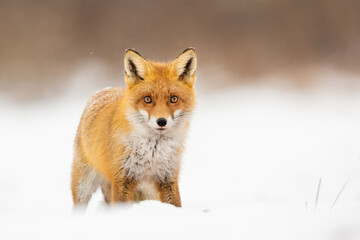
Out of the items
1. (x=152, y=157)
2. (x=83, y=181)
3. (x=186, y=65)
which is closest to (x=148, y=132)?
(x=152, y=157)

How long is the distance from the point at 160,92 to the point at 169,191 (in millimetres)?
770

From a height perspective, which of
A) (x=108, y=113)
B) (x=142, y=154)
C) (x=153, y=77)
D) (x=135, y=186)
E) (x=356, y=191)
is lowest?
(x=356, y=191)

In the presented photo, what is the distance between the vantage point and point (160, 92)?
2.96 meters

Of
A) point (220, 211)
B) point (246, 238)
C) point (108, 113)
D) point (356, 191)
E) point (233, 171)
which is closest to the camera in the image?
point (246, 238)

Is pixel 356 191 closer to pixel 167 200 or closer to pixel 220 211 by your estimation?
pixel 167 200

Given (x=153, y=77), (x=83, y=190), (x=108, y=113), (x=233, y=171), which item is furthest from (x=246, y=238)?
(x=233, y=171)

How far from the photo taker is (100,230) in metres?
1.79

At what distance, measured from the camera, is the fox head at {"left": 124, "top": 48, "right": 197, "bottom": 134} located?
2895mm

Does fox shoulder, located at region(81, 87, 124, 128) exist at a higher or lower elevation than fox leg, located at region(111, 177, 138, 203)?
higher

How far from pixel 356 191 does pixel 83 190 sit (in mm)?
3132

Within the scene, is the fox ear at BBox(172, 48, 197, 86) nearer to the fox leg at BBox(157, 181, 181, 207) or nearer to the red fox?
the red fox

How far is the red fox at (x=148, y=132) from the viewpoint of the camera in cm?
299

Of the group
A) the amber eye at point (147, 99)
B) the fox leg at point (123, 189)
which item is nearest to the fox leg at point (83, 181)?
the fox leg at point (123, 189)

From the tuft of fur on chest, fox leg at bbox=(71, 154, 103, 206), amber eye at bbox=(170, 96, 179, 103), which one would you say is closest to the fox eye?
amber eye at bbox=(170, 96, 179, 103)
